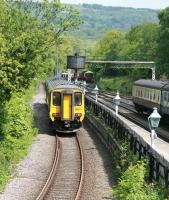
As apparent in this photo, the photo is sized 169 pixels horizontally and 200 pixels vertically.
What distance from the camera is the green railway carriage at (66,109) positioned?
32.4 metres

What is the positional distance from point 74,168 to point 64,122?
10128mm

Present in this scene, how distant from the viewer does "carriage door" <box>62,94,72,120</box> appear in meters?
32.3

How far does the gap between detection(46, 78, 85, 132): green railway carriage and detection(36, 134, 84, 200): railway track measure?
10.3 feet

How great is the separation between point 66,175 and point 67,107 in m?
11.9

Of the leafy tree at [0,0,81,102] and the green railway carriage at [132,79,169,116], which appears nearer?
the leafy tree at [0,0,81,102]

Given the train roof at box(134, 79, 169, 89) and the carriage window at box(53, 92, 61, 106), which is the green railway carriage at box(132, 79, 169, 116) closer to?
the train roof at box(134, 79, 169, 89)

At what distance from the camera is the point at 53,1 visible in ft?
101

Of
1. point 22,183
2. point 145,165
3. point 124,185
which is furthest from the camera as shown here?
point 22,183

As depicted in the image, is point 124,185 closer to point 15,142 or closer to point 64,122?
point 15,142

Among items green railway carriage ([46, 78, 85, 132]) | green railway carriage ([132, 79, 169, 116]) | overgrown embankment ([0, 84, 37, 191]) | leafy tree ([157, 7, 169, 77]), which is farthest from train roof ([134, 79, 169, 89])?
leafy tree ([157, 7, 169, 77])

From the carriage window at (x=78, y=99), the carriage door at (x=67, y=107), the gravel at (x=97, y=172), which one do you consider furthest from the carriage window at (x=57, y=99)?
the gravel at (x=97, y=172)

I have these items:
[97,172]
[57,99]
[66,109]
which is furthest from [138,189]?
[57,99]

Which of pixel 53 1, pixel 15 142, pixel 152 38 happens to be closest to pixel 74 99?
pixel 53 1

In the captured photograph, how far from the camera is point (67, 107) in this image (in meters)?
32.6
